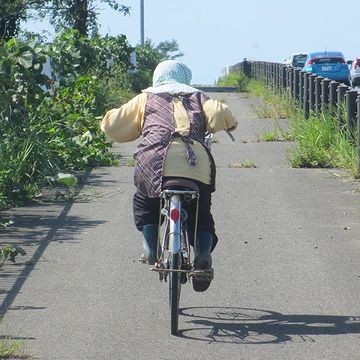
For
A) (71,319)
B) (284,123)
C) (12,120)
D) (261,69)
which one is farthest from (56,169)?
(261,69)

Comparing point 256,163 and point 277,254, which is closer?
point 277,254

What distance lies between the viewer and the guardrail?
609 inches

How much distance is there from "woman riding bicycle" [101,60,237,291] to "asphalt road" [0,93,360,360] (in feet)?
1.56

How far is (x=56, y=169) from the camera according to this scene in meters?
13.4

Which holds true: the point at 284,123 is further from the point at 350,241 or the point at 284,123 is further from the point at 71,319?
the point at 71,319

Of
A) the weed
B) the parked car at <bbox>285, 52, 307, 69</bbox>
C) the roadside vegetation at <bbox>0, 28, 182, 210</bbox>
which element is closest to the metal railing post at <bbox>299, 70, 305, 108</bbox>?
the roadside vegetation at <bbox>0, 28, 182, 210</bbox>

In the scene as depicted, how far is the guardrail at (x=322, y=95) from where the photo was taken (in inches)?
609

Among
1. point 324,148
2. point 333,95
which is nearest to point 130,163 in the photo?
point 324,148

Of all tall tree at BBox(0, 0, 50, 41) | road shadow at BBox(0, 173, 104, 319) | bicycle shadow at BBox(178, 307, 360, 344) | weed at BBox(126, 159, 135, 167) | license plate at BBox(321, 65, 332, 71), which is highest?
tall tree at BBox(0, 0, 50, 41)

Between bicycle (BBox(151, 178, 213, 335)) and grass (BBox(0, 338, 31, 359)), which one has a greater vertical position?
bicycle (BBox(151, 178, 213, 335))

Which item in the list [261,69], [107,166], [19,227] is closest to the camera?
[19,227]

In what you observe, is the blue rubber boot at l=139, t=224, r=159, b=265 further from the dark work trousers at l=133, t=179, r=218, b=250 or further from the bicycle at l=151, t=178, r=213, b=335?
the bicycle at l=151, t=178, r=213, b=335

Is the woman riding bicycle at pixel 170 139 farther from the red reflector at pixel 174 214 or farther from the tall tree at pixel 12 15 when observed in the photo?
the tall tree at pixel 12 15

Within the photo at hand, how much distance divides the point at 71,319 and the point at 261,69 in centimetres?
3547
